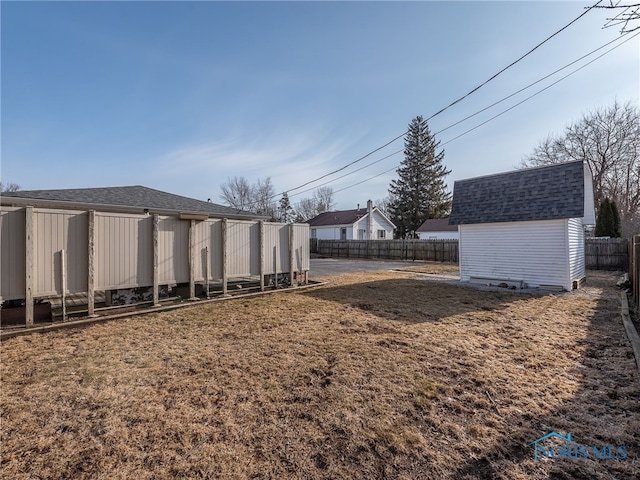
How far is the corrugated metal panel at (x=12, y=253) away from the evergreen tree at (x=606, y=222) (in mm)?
24069

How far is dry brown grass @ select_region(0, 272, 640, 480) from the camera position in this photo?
1873mm

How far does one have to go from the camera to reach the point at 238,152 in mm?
20016

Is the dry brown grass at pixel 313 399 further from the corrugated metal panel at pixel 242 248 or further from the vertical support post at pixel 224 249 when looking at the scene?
the corrugated metal panel at pixel 242 248

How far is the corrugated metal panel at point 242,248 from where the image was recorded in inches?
290

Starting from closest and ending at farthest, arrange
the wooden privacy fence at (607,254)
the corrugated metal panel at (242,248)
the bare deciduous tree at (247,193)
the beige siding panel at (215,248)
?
the beige siding panel at (215,248) → the corrugated metal panel at (242,248) → the wooden privacy fence at (607,254) → the bare deciduous tree at (247,193)

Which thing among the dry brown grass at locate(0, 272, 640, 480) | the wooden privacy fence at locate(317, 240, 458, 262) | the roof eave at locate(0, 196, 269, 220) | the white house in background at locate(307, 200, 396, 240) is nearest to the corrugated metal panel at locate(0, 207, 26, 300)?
the dry brown grass at locate(0, 272, 640, 480)

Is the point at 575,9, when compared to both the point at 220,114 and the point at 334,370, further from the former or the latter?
the point at 220,114

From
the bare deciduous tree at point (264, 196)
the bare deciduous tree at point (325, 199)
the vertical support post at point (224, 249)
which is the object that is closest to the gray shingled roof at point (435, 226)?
the bare deciduous tree at point (325, 199)

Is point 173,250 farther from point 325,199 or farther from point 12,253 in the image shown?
point 325,199

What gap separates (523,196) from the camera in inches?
378

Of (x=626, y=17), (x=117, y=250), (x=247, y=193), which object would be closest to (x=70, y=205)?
(x=117, y=250)

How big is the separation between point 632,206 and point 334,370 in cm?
2984

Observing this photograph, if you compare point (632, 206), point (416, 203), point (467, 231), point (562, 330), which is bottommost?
point (562, 330)

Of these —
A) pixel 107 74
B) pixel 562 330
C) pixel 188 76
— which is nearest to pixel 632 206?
pixel 562 330
